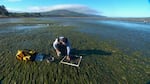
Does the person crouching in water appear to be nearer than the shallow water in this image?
Yes

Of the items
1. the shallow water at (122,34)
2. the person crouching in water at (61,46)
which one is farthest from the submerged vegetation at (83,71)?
the shallow water at (122,34)

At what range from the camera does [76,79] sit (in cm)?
1295

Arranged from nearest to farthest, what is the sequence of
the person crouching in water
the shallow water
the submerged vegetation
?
the submerged vegetation → the person crouching in water → the shallow water

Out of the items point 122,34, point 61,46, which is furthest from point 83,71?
point 122,34

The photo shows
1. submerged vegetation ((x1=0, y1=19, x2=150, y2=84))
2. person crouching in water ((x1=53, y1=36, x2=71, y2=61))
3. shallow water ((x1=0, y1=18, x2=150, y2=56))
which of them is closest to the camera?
submerged vegetation ((x1=0, y1=19, x2=150, y2=84))

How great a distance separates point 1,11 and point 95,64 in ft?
466

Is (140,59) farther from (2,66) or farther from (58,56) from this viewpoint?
(2,66)

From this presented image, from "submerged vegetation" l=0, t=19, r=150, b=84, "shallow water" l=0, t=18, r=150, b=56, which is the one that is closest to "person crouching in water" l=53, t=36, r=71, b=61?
"submerged vegetation" l=0, t=19, r=150, b=84

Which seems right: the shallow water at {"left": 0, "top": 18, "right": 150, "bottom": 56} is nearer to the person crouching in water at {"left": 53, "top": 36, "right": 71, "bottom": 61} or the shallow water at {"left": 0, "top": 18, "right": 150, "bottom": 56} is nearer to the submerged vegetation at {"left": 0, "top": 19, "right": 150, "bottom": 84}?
the submerged vegetation at {"left": 0, "top": 19, "right": 150, "bottom": 84}

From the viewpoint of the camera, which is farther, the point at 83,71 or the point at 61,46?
the point at 61,46

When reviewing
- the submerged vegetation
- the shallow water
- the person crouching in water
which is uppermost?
the person crouching in water

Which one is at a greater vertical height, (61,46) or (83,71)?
(61,46)

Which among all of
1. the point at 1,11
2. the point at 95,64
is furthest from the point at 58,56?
the point at 1,11

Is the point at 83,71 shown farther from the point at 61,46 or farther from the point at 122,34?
the point at 122,34
